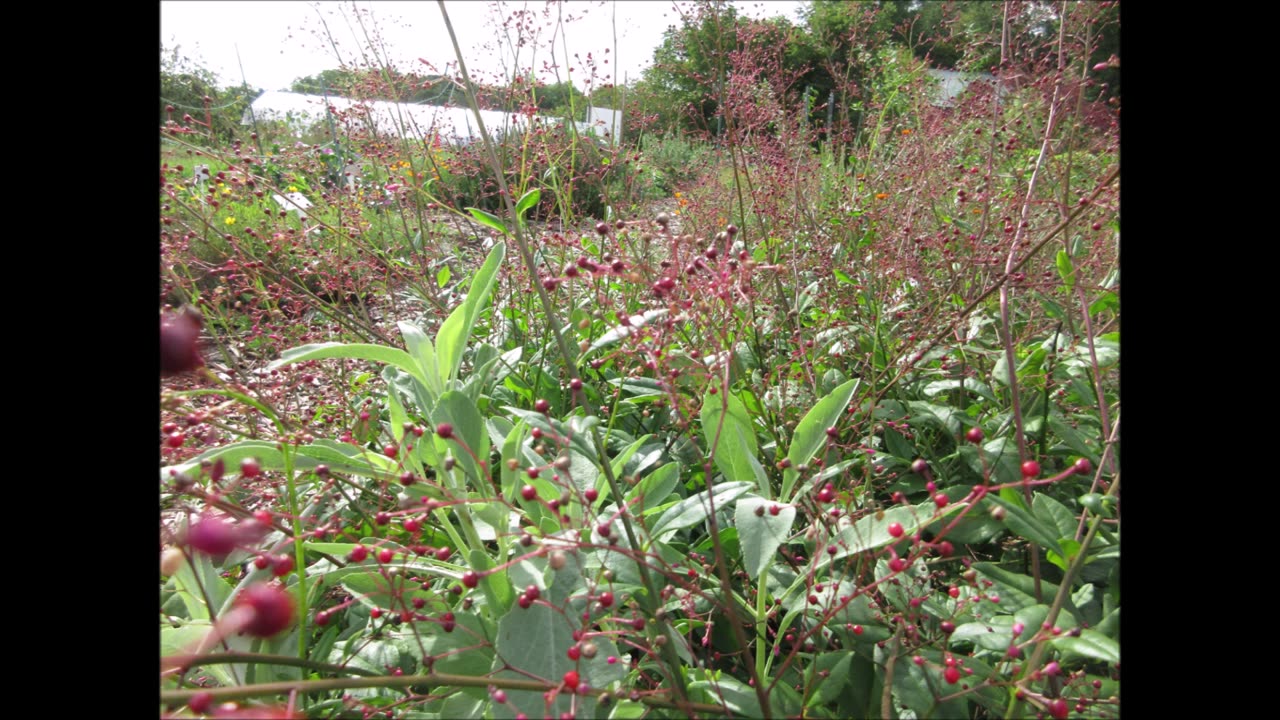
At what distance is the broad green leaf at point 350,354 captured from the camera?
0.89 meters

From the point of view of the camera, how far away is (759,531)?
80cm

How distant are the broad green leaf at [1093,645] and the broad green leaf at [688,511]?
36cm

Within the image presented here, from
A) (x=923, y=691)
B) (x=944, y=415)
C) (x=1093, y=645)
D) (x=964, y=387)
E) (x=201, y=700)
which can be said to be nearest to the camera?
(x=201, y=700)

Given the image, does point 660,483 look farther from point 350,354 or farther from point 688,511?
point 350,354

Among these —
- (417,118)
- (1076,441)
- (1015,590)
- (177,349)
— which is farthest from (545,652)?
(417,118)

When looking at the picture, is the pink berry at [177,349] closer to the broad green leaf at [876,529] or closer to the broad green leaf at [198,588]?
the broad green leaf at [198,588]

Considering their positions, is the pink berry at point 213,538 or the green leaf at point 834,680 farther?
the green leaf at point 834,680

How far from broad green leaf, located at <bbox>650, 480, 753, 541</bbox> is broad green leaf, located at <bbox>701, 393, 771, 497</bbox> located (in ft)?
0.14

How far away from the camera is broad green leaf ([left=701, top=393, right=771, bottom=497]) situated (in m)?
0.97

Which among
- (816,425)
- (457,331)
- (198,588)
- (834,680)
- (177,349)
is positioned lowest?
(834,680)

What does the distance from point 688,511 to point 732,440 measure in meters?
0.14

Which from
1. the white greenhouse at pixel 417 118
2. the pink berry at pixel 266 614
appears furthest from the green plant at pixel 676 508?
the white greenhouse at pixel 417 118
